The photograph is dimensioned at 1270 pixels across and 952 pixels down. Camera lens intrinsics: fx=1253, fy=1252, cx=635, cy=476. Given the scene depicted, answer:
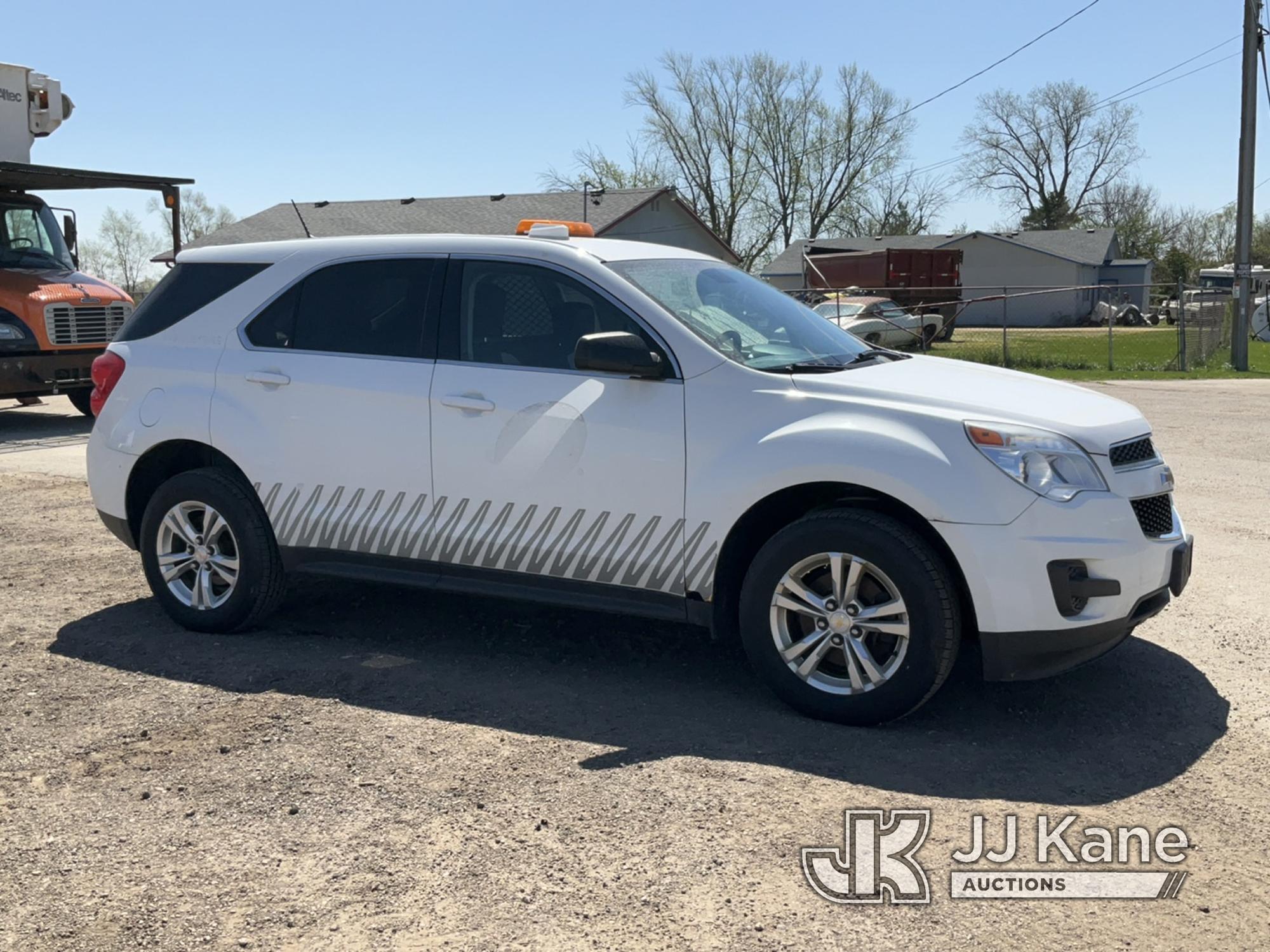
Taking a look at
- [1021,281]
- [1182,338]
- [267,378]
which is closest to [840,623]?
[267,378]

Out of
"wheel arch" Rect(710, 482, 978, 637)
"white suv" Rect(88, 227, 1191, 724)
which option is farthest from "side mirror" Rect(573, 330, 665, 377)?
"wheel arch" Rect(710, 482, 978, 637)

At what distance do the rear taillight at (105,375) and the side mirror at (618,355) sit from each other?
8.67ft

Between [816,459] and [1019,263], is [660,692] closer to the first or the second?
[816,459]

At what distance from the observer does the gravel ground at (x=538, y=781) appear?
3316mm

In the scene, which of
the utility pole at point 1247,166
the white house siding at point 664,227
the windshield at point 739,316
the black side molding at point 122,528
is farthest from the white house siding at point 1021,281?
the black side molding at point 122,528

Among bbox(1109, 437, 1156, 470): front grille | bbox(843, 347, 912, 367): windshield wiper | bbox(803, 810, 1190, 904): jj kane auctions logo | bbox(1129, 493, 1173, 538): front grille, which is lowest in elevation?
bbox(803, 810, 1190, 904): jj kane auctions logo

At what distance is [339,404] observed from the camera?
562 centimetres

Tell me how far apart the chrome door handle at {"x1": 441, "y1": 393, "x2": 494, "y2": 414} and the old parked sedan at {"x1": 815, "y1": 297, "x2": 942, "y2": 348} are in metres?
24.6

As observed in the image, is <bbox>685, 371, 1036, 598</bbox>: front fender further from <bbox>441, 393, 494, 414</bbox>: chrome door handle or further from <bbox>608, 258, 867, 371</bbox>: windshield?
<bbox>441, 393, 494, 414</bbox>: chrome door handle

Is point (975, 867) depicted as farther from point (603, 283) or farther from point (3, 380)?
point (3, 380)

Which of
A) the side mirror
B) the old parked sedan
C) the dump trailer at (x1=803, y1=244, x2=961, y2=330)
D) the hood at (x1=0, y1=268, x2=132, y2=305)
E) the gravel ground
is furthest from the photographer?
the dump trailer at (x1=803, y1=244, x2=961, y2=330)

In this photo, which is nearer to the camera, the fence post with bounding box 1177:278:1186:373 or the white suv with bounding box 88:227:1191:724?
the white suv with bounding box 88:227:1191:724

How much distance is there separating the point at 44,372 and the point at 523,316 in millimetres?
11291

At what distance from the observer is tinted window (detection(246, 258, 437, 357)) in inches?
221
